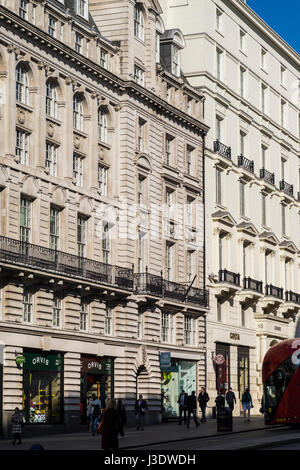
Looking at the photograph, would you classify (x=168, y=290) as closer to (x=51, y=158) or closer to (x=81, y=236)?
(x=81, y=236)

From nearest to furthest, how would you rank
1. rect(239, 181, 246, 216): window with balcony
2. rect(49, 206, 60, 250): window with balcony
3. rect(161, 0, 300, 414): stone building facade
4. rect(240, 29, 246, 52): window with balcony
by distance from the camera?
rect(49, 206, 60, 250): window with balcony → rect(161, 0, 300, 414): stone building facade → rect(239, 181, 246, 216): window with balcony → rect(240, 29, 246, 52): window with balcony

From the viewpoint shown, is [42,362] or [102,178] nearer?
[42,362]

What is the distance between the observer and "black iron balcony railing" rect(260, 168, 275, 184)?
244 ft

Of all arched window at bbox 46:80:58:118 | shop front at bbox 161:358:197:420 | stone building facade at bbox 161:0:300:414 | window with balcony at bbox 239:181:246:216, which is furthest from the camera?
window with balcony at bbox 239:181:246:216

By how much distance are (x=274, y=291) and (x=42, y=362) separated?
1210 inches

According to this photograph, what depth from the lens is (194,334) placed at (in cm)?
6203

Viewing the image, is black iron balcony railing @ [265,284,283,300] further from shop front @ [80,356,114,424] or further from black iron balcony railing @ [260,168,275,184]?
shop front @ [80,356,114,424]

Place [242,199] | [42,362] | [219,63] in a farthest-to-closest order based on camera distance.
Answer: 1. [242,199]
2. [219,63]
3. [42,362]

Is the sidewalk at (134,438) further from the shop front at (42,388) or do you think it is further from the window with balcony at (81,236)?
the window with balcony at (81,236)

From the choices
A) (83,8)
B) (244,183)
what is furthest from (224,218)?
(83,8)

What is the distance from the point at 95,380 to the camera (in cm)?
5128

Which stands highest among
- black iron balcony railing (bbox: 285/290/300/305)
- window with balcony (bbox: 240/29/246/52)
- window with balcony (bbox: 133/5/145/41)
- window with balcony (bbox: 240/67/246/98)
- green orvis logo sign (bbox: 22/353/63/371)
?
window with balcony (bbox: 240/29/246/52)

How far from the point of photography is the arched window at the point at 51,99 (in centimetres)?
4848

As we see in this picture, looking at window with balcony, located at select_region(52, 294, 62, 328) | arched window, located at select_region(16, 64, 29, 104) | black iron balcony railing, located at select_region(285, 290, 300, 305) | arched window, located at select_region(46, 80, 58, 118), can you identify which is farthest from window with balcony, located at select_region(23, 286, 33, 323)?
black iron balcony railing, located at select_region(285, 290, 300, 305)
